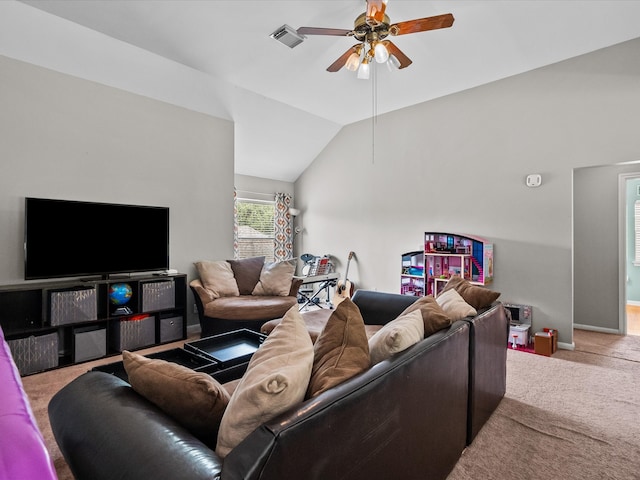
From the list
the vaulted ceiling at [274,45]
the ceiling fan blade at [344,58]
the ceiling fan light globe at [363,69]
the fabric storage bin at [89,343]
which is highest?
the vaulted ceiling at [274,45]

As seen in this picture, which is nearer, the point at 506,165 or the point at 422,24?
the point at 422,24

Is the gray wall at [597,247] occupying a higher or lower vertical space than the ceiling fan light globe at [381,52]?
lower

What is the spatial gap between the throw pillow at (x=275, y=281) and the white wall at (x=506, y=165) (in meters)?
1.78

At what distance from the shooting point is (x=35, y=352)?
303 cm

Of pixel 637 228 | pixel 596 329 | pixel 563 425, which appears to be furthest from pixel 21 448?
pixel 637 228

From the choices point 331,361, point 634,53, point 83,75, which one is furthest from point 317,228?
point 331,361

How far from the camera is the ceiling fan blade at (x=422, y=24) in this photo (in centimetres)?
235

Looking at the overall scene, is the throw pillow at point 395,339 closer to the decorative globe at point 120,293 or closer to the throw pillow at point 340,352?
the throw pillow at point 340,352

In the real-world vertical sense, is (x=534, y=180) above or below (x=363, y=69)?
below

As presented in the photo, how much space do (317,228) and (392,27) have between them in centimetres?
430

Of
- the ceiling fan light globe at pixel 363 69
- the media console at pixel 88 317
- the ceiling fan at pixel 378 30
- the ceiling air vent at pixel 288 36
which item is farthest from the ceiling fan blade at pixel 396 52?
the media console at pixel 88 317

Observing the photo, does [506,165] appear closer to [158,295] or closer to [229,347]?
[229,347]

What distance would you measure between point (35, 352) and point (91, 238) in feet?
3.64

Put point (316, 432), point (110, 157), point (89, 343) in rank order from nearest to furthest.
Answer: point (316, 432)
point (89, 343)
point (110, 157)
